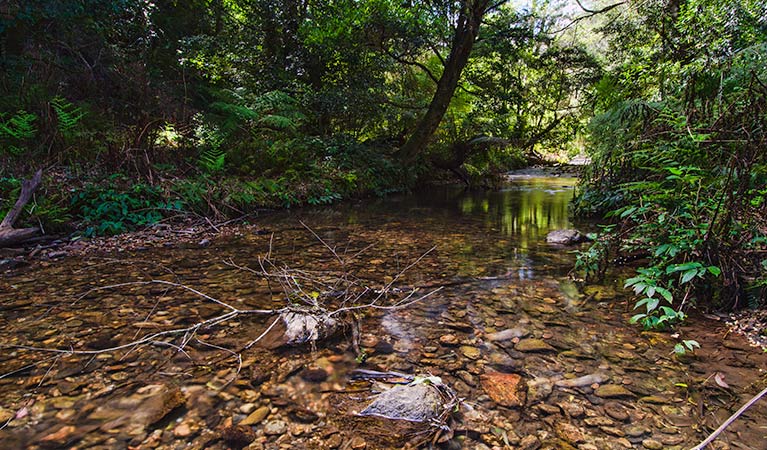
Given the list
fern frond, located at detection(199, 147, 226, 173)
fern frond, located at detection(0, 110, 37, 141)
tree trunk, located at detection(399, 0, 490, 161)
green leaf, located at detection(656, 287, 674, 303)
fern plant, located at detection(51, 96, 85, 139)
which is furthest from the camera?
tree trunk, located at detection(399, 0, 490, 161)

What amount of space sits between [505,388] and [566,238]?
12.3 feet

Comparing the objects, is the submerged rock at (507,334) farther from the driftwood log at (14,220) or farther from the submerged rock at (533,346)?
the driftwood log at (14,220)

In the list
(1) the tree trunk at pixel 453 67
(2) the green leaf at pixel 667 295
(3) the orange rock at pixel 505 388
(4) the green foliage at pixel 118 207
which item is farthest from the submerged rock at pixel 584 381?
(1) the tree trunk at pixel 453 67

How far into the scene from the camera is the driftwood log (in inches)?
163

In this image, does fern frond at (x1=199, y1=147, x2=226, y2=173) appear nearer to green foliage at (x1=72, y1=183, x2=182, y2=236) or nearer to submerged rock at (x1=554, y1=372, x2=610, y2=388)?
green foliage at (x1=72, y1=183, x2=182, y2=236)

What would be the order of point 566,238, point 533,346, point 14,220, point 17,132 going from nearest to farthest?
1. point 533,346
2. point 14,220
3. point 566,238
4. point 17,132

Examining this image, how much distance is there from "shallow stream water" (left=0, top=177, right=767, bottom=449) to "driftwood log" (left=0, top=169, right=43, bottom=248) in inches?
30.5

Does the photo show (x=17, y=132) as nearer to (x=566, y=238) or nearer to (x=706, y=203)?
(x=566, y=238)

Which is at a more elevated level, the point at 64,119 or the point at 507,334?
the point at 64,119

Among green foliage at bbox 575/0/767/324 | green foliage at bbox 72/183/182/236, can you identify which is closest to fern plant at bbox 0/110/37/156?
green foliage at bbox 72/183/182/236

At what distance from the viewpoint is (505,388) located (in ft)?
6.53

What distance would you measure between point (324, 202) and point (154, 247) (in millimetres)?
4388

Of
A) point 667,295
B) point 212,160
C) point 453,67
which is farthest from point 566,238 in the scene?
point 453,67

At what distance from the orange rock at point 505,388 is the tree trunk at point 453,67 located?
8.84m
